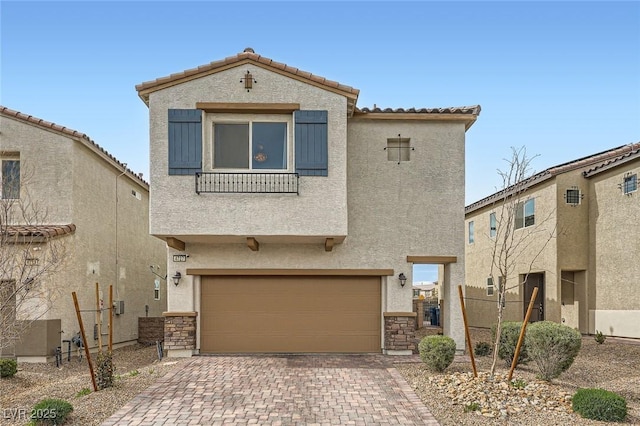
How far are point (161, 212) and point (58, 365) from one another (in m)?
5.24

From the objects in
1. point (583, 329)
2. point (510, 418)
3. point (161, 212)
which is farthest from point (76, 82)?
point (583, 329)

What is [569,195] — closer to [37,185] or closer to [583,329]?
[583,329]

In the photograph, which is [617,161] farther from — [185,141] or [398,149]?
[185,141]

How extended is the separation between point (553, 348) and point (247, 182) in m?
7.72

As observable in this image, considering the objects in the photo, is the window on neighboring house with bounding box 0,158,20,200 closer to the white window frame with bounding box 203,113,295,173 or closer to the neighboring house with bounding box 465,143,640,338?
the white window frame with bounding box 203,113,295,173

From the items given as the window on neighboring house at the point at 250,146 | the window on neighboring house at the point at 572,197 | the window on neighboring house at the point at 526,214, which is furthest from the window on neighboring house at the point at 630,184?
the window on neighboring house at the point at 250,146

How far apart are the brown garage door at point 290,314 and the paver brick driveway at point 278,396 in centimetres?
124

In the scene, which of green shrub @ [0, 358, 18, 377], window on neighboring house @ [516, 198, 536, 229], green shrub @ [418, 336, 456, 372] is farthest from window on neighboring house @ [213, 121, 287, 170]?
window on neighboring house @ [516, 198, 536, 229]

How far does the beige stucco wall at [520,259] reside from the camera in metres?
18.9

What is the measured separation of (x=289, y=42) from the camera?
13930mm

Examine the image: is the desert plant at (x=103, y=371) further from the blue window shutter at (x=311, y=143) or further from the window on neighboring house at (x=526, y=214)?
the window on neighboring house at (x=526, y=214)

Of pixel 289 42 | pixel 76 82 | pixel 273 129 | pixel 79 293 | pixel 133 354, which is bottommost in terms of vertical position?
pixel 133 354

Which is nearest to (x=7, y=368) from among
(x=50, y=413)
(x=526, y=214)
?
(x=50, y=413)

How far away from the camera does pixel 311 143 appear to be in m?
12.8
